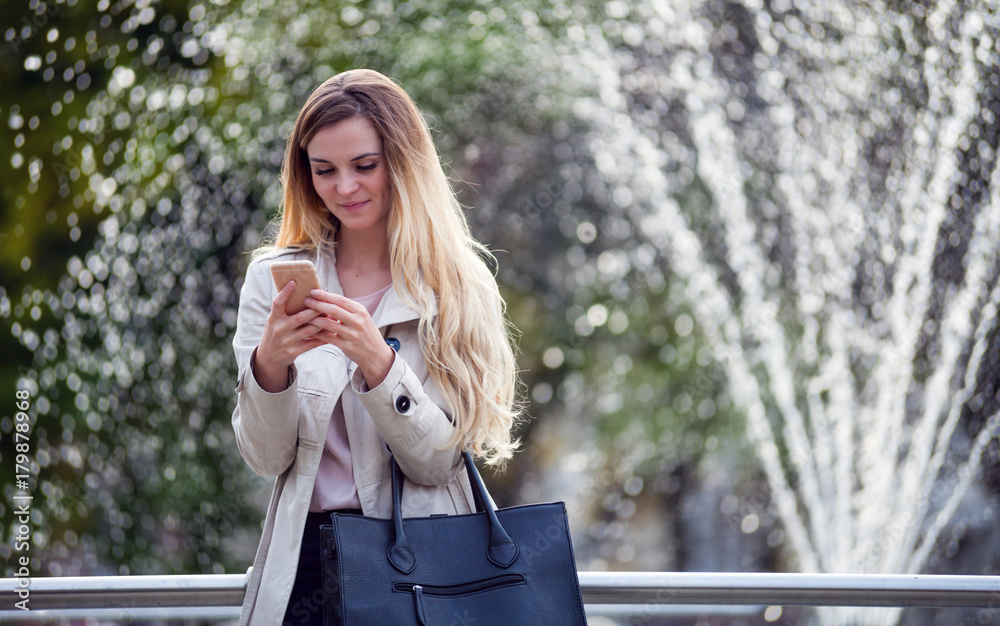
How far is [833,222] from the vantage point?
452cm

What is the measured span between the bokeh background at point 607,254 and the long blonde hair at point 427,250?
9.92ft

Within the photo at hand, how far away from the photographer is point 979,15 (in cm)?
402

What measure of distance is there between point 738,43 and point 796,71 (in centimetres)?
36

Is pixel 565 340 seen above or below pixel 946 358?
below

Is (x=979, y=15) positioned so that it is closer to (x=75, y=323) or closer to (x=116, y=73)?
(x=116, y=73)

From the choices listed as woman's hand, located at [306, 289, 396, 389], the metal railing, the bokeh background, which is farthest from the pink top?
the bokeh background

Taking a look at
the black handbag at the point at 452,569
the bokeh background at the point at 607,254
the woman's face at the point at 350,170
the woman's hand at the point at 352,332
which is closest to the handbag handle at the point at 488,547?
the black handbag at the point at 452,569

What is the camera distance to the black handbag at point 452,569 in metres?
1.00

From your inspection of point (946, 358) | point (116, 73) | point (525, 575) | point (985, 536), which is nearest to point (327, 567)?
point (525, 575)

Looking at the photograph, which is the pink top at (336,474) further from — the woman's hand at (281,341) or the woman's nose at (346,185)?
the woman's nose at (346,185)

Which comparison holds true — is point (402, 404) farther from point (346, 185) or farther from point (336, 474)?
point (346, 185)

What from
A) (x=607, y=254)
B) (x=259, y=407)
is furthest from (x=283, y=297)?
(x=607, y=254)

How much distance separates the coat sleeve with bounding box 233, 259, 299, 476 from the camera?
1.09 metres

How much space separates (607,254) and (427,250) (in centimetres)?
368
